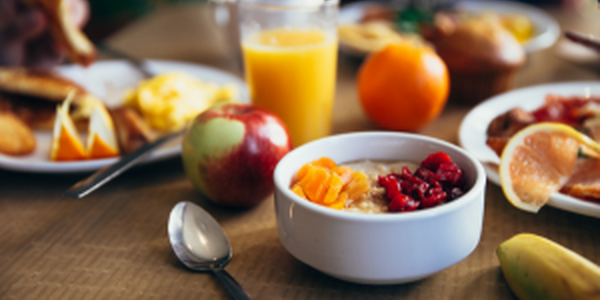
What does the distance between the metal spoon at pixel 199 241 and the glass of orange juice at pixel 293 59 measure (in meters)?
0.47

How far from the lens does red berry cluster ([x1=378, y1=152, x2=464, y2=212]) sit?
740 mm

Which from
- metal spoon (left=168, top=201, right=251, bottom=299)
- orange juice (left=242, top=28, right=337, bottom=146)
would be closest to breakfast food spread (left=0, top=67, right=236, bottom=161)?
orange juice (left=242, top=28, right=337, bottom=146)

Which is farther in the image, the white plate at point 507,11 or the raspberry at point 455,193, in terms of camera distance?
the white plate at point 507,11

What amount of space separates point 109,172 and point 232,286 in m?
0.44

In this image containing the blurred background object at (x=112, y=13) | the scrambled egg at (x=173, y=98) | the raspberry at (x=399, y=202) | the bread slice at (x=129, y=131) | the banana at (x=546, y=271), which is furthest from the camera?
the blurred background object at (x=112, y=13)

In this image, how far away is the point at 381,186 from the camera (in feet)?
2.70

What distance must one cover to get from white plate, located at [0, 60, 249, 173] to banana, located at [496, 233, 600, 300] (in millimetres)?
800

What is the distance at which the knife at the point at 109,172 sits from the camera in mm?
919

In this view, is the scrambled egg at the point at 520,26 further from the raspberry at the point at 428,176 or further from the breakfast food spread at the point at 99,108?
the raspberry at the point at 428,176

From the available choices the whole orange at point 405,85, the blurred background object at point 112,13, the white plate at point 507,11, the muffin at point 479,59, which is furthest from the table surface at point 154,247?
the blurred background object at point 112,13

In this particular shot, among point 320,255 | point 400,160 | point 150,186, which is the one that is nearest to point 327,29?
point 400,160

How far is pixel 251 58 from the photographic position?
4.16 feet

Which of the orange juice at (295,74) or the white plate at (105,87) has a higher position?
the orange juice at (295,74)

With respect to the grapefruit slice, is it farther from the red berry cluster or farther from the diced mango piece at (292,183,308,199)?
the red berry cluster
